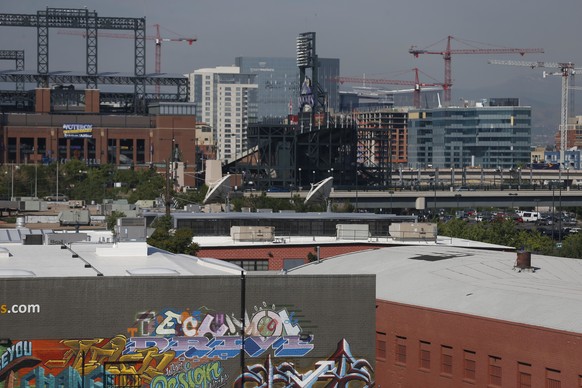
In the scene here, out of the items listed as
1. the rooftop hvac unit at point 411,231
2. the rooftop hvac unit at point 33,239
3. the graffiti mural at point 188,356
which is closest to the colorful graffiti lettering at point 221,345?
the graffiti mural at point 188,356

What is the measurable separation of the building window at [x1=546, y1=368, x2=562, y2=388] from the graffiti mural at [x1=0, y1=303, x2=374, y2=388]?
554 cm

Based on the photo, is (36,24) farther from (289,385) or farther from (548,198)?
(289,385)

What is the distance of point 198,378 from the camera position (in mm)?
34875

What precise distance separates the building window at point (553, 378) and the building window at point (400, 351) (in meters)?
7.56

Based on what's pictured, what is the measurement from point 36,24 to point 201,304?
555 feet

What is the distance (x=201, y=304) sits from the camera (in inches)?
1375

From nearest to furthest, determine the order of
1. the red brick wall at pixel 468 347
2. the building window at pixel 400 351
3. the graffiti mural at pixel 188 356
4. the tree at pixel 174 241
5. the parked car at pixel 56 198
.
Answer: the graffiti mural at pixel 188 356 < the red brick wall at pixel 468 347 < the building window at pixel 400 351 < the tree at pixel 174 241 < the parked car at pixel 56 198

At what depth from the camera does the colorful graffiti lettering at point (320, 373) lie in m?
35.5

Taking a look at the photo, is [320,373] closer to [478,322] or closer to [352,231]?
[478,322]

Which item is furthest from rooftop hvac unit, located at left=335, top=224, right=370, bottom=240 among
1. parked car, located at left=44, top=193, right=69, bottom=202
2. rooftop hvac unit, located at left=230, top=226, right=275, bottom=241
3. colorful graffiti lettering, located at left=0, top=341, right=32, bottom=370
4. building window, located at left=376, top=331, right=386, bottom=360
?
parked car, located at left=44, top=193, right=69, bottom=202

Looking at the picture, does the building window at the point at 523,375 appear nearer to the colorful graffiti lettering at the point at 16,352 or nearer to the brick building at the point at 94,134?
the colorful graffiti lettering at the point at 16,352

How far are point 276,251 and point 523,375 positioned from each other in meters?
29.3

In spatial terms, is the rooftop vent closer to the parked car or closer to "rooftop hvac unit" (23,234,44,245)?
"rooftop hvac unit" (23,234,44,245)

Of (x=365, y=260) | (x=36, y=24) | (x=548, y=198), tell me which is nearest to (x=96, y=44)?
(x=36, y=24)
